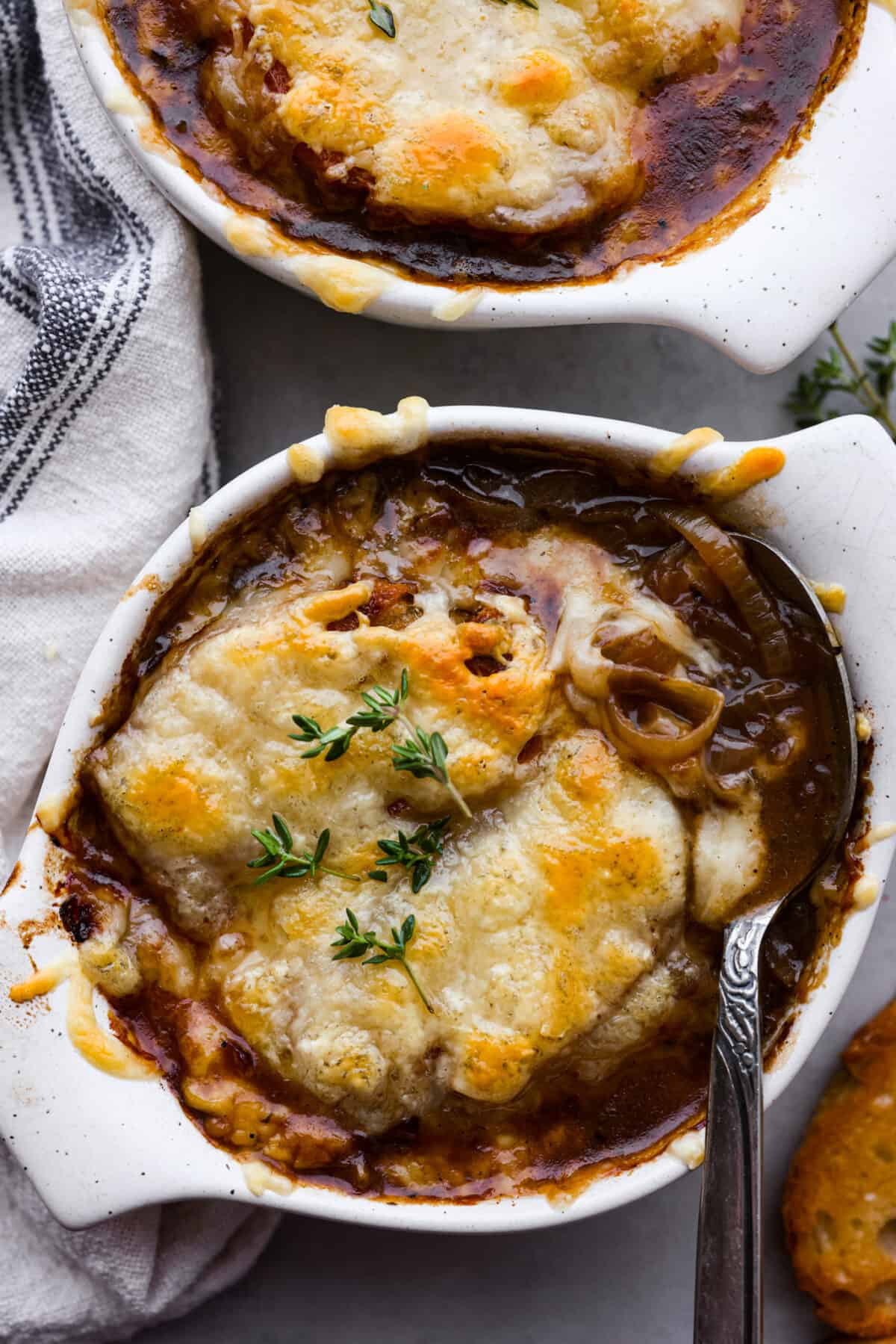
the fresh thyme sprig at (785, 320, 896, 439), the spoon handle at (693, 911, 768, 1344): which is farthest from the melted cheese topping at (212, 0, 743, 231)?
the spoon handle at (693, 911, 768, 1344)

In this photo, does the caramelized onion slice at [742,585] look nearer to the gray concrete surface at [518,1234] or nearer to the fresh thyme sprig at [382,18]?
the gray concrete surface at [518,1234]

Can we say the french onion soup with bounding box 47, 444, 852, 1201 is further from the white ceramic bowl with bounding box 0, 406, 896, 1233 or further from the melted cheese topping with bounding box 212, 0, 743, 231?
the melted cheese topping with bounding box 212, 0, 743, 231

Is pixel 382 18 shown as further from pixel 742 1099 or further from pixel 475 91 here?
pixel 742 1099

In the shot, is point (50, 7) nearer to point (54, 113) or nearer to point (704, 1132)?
point (54, 113)

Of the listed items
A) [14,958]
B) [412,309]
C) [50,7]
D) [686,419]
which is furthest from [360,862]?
[50,7]

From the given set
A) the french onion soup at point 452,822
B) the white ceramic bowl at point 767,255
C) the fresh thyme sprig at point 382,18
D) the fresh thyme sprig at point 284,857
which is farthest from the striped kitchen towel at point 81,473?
the fresh thyme sprig at point 284,857

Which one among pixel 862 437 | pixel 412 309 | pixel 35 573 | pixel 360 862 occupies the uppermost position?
pixel 862 437
